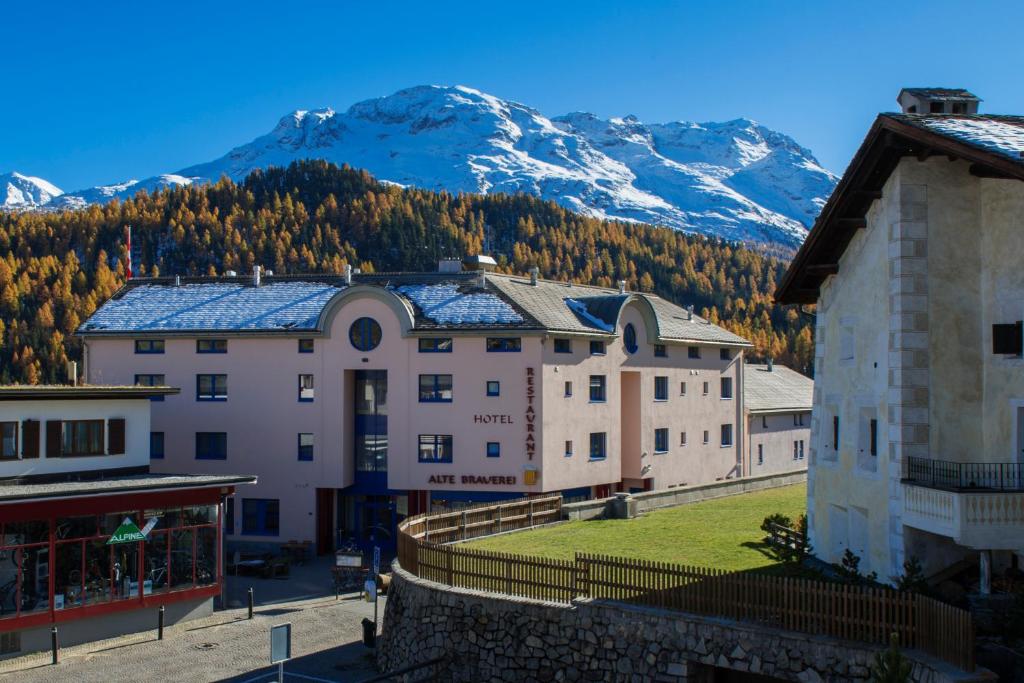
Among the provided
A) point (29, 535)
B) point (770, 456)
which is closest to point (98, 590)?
point (29, 535)

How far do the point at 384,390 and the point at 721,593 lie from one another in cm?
3200

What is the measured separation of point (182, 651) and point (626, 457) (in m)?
29.3

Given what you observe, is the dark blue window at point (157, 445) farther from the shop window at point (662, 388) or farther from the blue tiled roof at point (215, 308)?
the shop window at point (662, 388)

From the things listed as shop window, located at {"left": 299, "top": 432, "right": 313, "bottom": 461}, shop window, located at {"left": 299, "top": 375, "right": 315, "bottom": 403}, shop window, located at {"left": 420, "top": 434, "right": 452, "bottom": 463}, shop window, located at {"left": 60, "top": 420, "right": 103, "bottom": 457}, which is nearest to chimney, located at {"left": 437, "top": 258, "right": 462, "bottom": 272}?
shop window, located at {"left": 299, "top": 375, "right": 315, "bottom": 403}

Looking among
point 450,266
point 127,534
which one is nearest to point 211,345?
point 450,266

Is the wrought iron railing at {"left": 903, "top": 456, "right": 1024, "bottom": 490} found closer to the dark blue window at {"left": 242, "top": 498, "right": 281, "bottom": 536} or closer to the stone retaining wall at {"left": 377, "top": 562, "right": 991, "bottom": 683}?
the stone retaining wall at {"left": 377, "top": 562, "right": 991, "bottom": 683}

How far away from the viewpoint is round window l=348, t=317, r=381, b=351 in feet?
173

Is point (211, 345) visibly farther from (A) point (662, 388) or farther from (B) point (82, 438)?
(A) point (662, 388)

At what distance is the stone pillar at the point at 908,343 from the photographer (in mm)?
24422

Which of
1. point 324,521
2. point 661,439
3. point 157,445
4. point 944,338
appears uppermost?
point 944,338

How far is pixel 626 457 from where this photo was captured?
189 ft

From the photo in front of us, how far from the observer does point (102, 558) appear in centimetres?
3544

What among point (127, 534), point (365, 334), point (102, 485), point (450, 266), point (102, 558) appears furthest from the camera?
point (450, 266)

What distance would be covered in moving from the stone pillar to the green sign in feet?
79.1
